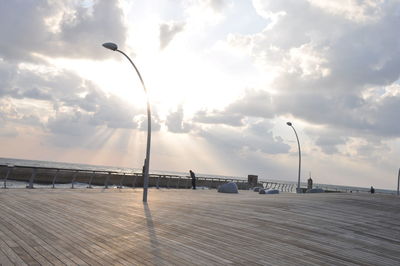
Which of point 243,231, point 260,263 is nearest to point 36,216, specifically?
point 243,231

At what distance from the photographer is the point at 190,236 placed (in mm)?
8508

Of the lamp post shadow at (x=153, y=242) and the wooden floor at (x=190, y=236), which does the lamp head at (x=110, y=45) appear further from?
the lamp post shadow at (x=153, y=242)

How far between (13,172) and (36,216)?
14.5m

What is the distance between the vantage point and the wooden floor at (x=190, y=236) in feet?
21.5

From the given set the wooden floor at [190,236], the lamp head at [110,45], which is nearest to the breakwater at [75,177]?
the wooden floor at [190,236]

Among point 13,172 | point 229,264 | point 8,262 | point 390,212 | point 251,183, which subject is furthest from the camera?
point 251,183

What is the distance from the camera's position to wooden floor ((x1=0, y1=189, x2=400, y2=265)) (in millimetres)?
6566

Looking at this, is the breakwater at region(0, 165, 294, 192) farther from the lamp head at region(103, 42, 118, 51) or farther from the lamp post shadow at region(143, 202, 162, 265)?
the lamp post shadow at region(143, 202, 162, 265)

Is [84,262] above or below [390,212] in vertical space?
below

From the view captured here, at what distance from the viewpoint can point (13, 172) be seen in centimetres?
2278

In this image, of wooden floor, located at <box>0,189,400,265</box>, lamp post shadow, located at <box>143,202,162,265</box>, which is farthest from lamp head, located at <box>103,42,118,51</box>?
lamp post shadow, located at <box>143,202,162,265</box>

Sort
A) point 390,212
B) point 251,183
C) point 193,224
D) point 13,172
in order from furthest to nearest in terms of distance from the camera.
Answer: point 251,183 → point 13,172 → point 390,212 → point 193,224

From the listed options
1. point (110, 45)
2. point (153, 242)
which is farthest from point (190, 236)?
point (110, 45)

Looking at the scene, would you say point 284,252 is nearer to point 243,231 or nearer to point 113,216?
point 243,231
